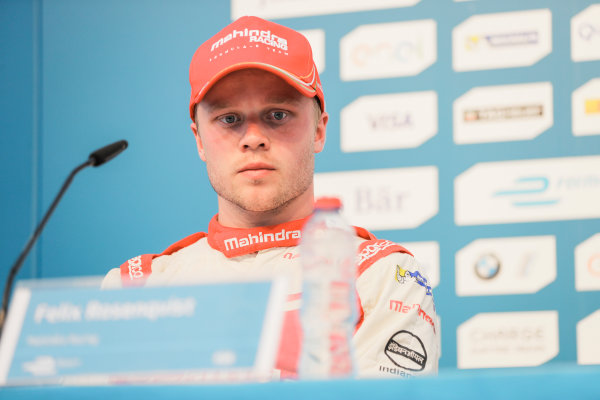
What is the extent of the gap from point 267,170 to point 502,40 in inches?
45.7

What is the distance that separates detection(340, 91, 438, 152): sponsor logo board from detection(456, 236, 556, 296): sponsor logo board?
36 cm

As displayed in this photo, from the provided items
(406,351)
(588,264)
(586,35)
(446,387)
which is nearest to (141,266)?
(406,351)

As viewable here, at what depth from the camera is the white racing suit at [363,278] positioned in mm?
959

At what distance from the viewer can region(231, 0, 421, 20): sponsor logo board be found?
2.12 metres

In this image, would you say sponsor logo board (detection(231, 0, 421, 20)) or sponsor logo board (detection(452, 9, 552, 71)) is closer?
sponsor logo board (detection(452, 9, 552, 71))

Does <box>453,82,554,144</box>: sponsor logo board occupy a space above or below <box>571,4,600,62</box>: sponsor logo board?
below

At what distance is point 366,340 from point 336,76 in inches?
49.8

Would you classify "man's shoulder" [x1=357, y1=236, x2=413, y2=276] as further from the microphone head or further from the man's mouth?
the microphone head

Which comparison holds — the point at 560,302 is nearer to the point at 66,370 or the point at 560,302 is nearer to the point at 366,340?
the point at 366,340

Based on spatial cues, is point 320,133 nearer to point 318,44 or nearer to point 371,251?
point 371,251

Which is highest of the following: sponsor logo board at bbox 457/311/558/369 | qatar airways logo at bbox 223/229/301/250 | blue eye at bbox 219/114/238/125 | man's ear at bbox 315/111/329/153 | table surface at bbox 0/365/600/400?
man's ear at bbox 315/111/329/153

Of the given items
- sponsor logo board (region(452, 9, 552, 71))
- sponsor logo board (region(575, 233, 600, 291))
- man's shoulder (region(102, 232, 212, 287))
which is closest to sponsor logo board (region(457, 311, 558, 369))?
sponsor logo board (region(575, 233, 600, 291))

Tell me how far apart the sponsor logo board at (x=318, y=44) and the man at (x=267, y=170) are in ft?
2.96

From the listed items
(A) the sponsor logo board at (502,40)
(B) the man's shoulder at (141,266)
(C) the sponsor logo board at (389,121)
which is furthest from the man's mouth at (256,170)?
(A) the sponsor logo board at (502,40)
